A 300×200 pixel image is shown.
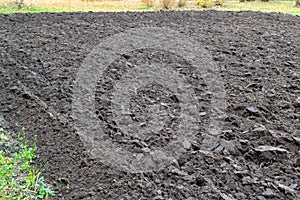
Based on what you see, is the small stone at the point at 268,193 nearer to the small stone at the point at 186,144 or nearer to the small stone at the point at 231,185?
the small stone at the point at 231,185

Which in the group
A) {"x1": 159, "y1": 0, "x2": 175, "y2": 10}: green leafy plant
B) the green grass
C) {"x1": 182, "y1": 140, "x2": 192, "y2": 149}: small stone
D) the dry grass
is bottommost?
the green grass

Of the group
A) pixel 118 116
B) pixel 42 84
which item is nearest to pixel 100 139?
pixel 118 116

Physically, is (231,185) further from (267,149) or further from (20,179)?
(20,179)

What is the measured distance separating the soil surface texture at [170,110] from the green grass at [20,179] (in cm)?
9

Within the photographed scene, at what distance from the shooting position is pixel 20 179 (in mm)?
2709

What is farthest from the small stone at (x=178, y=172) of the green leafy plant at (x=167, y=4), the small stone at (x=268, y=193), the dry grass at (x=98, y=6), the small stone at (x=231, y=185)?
the green leafy plant at (x=167, y=4)

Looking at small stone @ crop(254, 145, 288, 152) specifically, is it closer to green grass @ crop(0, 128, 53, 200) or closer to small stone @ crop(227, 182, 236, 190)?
small stone @ crop(227, 182, 236, 190)

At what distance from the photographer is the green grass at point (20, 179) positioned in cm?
252

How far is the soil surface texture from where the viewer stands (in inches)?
99.9

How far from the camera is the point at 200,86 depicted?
13.3 ft

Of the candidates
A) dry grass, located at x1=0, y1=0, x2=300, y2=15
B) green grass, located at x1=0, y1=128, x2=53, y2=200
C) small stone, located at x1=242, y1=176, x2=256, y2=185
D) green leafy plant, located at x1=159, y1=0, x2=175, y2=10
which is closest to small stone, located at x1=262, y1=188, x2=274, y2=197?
small stone, located at x1=242, y1=176, x2=256, y2=185

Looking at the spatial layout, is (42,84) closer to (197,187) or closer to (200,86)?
(200,86)

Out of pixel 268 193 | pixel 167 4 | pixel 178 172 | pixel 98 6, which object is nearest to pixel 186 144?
pixel 178 172

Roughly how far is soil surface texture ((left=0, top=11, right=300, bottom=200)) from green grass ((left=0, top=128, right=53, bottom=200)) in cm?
9
